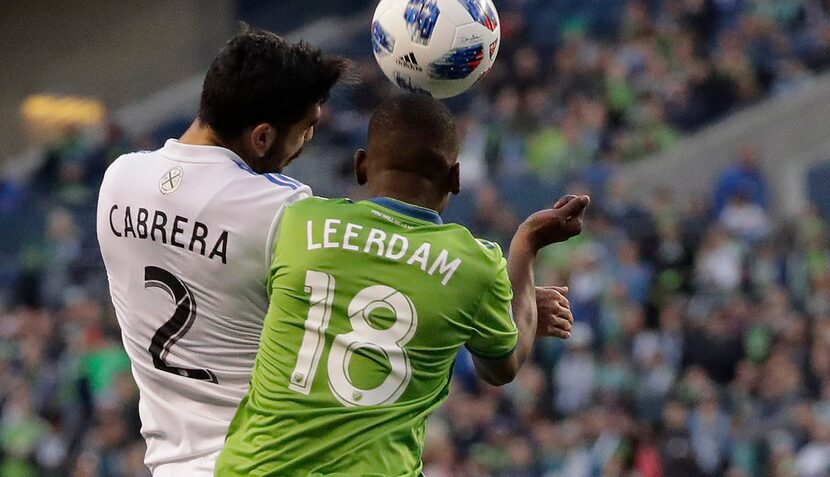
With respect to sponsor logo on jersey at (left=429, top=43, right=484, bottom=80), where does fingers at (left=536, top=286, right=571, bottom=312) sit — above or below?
below

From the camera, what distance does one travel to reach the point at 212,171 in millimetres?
3805

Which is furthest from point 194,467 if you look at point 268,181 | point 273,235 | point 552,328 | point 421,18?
point 421,18

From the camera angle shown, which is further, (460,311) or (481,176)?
(481,176)

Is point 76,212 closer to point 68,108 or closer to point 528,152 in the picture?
point 528,152

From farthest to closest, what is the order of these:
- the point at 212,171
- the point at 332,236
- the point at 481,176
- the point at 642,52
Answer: the point at 642,52 → the point at 481,176 → the point at 212,171 → the point at 332,236

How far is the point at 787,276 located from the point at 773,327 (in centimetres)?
94

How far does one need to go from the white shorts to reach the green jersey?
0.98 feet

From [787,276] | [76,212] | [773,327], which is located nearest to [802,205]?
[787,276]

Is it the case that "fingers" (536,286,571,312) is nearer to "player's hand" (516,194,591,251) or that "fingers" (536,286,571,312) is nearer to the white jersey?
"player's hand" (516,194,591,251)

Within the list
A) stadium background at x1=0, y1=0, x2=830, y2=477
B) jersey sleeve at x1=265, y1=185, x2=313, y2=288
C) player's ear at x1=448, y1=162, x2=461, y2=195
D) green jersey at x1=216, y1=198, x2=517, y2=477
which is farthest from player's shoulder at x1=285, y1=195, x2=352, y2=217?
stadium background at x1=0, y1=0, x2=830, y2=477

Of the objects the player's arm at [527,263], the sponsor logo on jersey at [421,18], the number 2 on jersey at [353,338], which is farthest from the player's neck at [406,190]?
the sponsor logo on jersey at [421,18]

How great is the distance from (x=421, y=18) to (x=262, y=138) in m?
0.85

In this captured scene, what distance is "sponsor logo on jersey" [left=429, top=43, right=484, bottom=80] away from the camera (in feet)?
14.2

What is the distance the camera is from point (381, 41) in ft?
14.9
